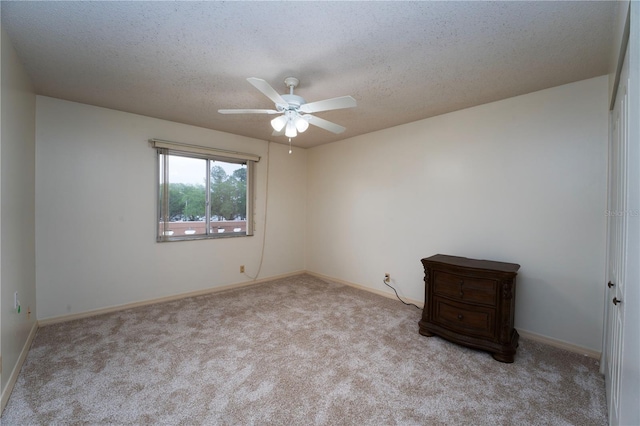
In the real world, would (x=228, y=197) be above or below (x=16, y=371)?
above

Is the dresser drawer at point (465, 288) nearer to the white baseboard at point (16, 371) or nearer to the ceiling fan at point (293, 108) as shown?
the ceiling fan at point (293, 108)

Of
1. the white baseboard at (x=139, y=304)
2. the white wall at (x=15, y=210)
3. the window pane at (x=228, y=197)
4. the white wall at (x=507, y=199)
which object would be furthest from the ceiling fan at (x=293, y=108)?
the white baseboard at (x=139, y=304)

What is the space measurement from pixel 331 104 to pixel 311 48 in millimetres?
406

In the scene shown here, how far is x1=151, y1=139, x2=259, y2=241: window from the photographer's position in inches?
139

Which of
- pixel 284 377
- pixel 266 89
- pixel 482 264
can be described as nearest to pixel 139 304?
pixel 284 377

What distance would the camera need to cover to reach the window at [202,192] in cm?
354

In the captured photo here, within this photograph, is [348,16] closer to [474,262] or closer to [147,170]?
[474,262]

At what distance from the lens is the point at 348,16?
160 centimetres

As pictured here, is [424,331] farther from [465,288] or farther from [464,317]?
[465,288]

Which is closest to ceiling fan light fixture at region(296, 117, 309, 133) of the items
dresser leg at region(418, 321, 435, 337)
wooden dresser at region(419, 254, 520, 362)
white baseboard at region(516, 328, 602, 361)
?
wooden dresser at region(419, 254, 520, 362)

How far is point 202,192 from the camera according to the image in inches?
154

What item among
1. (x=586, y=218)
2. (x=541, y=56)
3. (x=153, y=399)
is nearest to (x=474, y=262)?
(x=586, y=218)

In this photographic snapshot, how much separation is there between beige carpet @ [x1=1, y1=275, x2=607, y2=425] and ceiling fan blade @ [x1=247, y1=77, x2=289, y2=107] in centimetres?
202

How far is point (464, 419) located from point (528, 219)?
1.93m
